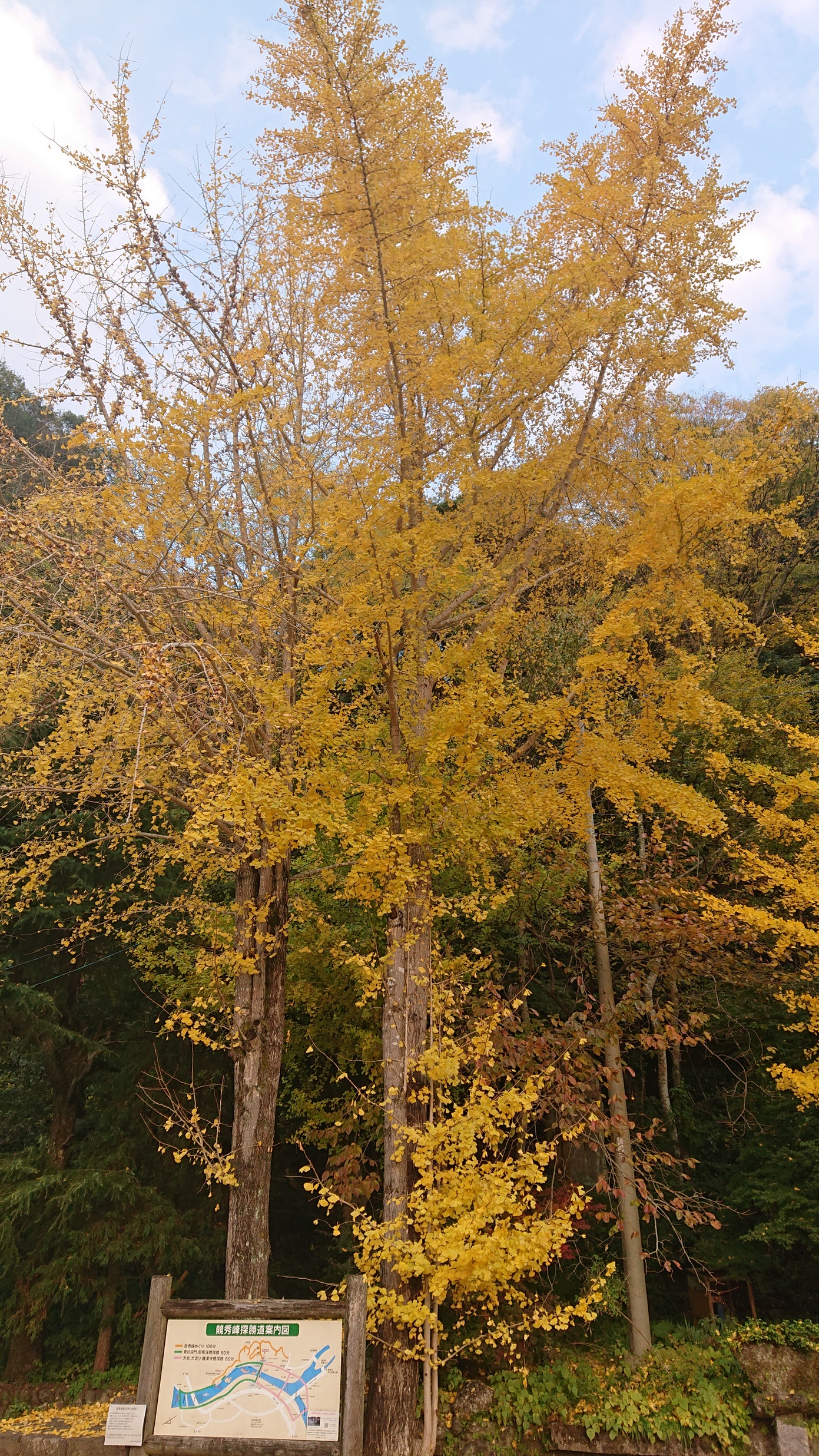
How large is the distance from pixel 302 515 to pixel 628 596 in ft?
8.47

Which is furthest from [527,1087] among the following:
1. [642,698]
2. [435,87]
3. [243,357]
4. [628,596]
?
[435,87]

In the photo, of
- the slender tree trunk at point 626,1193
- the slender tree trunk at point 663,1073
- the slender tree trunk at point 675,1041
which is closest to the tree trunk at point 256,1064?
the slender tree trunk at point 626,1193

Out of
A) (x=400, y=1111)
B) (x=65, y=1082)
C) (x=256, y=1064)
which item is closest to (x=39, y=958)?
(x=65, y=1082)

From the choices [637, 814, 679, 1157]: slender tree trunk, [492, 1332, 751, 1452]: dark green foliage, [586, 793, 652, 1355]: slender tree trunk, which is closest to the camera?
[492, 1332, 751, 1452]: dark green foliage

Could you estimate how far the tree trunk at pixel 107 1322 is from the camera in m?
8.97

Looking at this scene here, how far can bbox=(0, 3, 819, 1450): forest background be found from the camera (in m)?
4.86

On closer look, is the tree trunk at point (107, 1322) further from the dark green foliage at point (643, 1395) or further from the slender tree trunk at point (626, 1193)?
the slender tree trunk at point (626, 1193)

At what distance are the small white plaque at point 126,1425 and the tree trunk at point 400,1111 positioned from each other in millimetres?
1404

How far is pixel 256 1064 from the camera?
17.9 feet

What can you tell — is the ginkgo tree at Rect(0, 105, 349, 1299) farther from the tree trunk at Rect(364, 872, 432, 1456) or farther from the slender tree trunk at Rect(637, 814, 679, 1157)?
the slender tree trunk at Rect(637, 814, 679, 1157)

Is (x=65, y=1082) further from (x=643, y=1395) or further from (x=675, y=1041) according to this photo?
(x=675, y=1041)

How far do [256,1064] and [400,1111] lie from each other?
1.06 meters

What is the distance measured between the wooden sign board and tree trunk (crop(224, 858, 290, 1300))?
1248 millimetres

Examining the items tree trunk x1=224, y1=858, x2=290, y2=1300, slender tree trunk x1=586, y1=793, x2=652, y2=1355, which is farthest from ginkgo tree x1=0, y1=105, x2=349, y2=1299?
slender tree trunk x1=586, y1=793, x2=652, y2=1355
